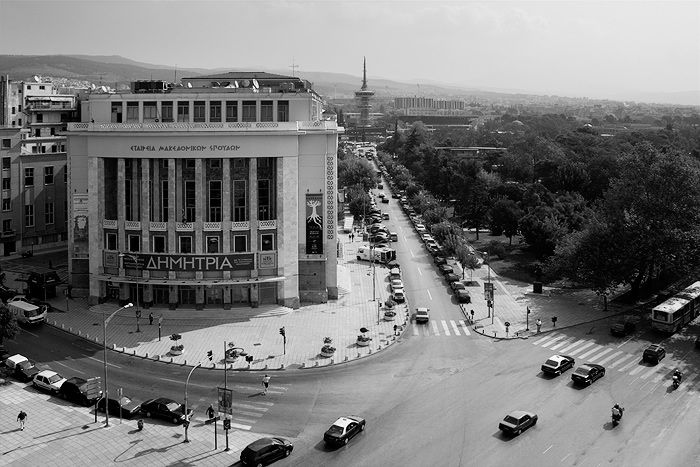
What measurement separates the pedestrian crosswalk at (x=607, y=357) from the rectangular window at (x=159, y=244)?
35892mm

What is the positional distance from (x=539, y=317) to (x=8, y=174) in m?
68.3

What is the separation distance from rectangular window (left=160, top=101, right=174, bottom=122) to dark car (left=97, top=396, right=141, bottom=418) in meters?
32.5

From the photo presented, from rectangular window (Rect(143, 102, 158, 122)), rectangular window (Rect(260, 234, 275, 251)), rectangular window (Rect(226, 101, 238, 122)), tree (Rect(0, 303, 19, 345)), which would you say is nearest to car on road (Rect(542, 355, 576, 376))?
rectangular window (Rect(260, 234, 275, 251))

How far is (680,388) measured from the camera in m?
49.7

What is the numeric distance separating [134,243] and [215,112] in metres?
15.2

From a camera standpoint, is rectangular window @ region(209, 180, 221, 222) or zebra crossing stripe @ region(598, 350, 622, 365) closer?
zebra crossing stripe @ region(598, 350, 622, 365)

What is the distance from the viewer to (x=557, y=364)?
51.9 meters

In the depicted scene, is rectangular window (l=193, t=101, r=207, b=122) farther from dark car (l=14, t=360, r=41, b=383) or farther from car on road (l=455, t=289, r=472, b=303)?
car on road (l=455, t=289, r=472, b=303)

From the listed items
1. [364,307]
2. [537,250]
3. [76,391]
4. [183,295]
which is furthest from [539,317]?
[76,391]

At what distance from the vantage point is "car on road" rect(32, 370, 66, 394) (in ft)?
157

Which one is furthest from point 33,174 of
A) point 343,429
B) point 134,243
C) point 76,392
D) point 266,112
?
point 343,429

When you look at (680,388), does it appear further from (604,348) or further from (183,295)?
(183,295)

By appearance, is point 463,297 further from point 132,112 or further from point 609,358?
point 132,112

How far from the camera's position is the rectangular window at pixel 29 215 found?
9275 centimetres
